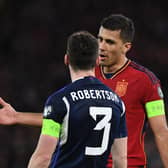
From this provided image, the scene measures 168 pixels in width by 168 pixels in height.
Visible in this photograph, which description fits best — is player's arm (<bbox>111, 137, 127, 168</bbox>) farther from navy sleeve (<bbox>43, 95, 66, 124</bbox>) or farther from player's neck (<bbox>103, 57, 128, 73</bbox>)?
player's neck (<bbox>103, 57, 128, 73</bbox>)

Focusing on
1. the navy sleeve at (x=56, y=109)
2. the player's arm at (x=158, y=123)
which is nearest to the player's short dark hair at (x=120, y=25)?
the player's arm at (x=158, y=123)

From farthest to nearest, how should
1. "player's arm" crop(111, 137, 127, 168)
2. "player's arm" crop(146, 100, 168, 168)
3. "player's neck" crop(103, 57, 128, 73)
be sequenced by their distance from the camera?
"player's neck" crop(103, 57, 128, 73), "player's arm" crop(146, 100, 168, 168), "player's arm" crop(111, 137, 127, 168)

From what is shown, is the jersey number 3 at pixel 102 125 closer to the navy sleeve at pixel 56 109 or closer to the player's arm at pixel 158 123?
the navy sleeve at pixel 56 109

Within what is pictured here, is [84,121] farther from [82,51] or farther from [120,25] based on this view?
[120,25]

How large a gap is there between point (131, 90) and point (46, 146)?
157 cm

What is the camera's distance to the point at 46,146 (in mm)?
4547

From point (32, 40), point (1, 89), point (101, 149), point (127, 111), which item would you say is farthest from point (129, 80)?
point (32, 40)

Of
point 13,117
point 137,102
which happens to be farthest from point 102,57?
point 13,117

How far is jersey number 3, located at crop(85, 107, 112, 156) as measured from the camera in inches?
181

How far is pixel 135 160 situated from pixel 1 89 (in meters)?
7.29

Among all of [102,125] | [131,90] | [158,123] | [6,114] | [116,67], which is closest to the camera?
[102,125]

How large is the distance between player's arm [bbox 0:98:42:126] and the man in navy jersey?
0.73 meters

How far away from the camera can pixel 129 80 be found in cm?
604

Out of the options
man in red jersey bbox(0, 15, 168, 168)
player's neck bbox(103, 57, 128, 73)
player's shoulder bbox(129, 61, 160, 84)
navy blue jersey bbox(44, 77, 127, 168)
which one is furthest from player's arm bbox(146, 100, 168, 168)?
navy blue jersey bbox(44, 77, 127, 168)
